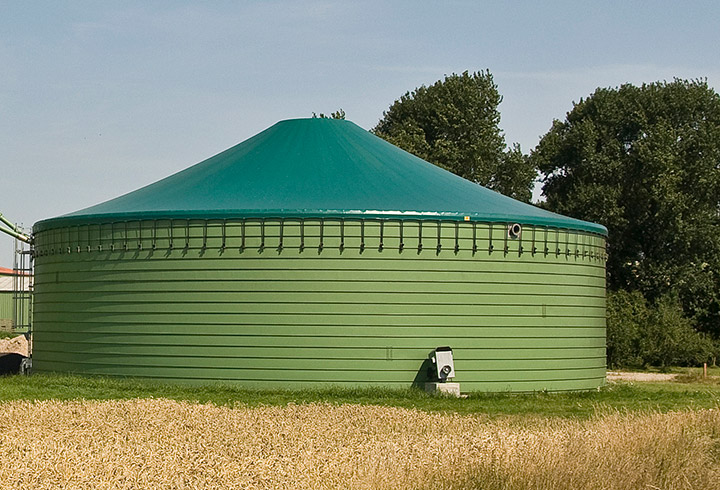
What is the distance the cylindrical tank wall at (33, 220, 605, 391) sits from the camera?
69.6 ft

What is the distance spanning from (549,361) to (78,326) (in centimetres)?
973

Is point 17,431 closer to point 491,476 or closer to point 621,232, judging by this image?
point 491,476

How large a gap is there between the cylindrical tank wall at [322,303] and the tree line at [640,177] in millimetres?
16840

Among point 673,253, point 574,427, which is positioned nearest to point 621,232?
point 673,253

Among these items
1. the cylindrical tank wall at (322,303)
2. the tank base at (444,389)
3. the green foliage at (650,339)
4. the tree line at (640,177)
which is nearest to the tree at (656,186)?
the tree line at (640,177)

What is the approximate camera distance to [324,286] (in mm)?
21281

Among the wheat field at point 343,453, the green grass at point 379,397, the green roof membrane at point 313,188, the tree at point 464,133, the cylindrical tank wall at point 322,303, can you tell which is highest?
the tree at point 464,133

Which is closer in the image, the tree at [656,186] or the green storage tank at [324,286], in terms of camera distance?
the green storage tank at [324,286]

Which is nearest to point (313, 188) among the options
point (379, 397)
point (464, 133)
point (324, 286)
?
point (324, 286)

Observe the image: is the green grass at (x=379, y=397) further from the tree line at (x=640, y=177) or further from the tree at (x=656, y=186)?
the tree at (x=656, y=186)

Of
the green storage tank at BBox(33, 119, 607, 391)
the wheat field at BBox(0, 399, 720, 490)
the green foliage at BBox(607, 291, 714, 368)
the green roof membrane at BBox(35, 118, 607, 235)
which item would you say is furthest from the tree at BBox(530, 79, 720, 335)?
the wheat field at BBox(0, 399, 720, 490)

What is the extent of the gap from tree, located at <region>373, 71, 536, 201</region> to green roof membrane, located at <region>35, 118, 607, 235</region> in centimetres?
2204

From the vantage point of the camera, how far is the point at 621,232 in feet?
146

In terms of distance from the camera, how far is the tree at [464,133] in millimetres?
48719
